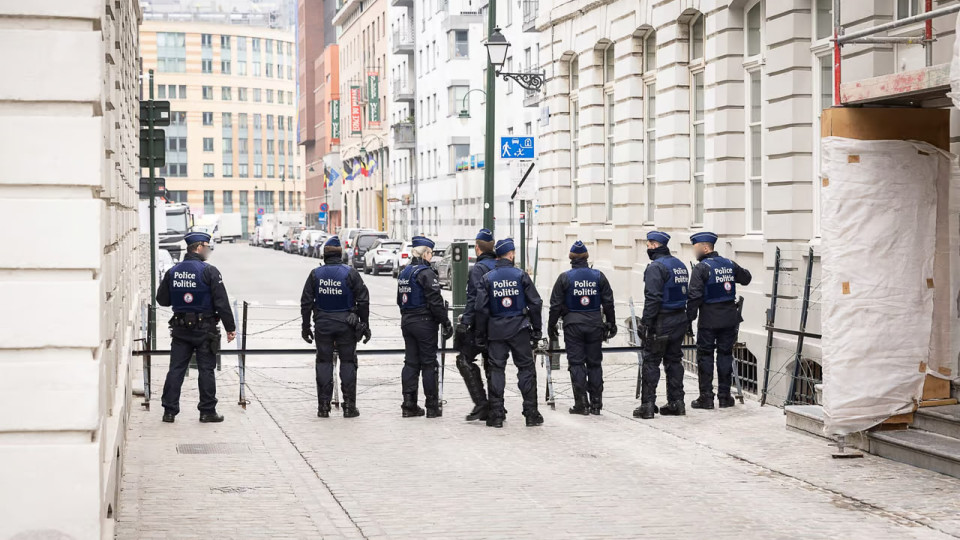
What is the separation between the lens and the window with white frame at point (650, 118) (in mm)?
22862

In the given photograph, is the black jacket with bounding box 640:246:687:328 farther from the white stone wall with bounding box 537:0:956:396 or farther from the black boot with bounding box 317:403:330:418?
the black boot with bounding box 317:403:330:418

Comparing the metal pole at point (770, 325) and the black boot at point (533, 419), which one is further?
the metal pole at point (770, 325)

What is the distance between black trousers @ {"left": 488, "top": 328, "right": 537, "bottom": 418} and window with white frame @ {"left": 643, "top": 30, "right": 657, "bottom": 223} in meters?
8.97

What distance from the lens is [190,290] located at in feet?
47.6

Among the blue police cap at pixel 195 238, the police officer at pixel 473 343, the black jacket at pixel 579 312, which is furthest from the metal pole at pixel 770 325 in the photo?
the blue police cap at pixel 195 238

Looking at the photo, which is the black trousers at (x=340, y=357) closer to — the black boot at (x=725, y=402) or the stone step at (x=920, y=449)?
the black boot at (x=725, y=402)


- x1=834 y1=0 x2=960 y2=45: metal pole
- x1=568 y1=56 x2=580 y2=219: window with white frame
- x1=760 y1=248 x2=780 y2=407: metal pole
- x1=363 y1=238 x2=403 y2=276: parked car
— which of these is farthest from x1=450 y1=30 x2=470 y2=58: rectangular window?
x1=834 y1=0 x2=960 y2=45: metal pole

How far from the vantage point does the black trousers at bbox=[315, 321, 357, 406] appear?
48.6 feet

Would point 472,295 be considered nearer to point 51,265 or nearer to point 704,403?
point 704,403

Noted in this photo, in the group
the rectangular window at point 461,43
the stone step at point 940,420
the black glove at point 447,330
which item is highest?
the rectangular window at point 461,43

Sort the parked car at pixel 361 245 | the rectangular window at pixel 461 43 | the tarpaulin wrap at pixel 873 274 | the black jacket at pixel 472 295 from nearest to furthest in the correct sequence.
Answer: the tarpaulin wrap at pixel 873 274 → the black jacket at pixel 472 295 → the parked car at pixel 361 245 → the rectangular window at pixel 461 43

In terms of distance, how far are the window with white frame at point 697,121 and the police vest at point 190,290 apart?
877cm

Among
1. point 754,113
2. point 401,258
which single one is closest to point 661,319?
point 754,113

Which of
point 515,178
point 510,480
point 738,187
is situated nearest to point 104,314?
point 510,480
